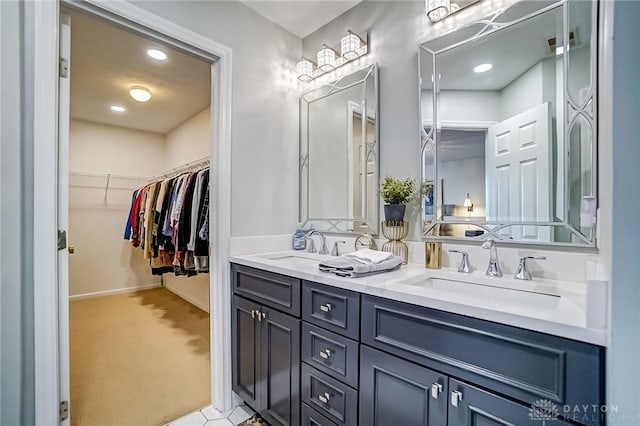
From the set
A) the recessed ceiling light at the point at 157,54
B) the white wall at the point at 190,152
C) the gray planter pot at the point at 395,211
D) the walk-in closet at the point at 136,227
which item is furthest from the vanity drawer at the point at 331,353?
the white wall at the point at 190,152

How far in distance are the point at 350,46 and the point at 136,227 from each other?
3223mm

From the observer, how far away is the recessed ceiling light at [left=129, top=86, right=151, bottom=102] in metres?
2.92

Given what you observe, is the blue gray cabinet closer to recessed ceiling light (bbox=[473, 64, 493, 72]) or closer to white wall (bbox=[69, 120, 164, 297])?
recessed ceiling light (bbox=[473, 64, 493, 72])

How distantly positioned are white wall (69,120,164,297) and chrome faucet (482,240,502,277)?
15.5 ft

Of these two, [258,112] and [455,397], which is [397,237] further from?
[258,112]

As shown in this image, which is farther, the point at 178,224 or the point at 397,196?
the point at 178,224

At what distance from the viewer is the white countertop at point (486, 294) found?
71cm

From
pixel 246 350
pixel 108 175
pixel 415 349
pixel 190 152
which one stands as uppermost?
pixel 190 152

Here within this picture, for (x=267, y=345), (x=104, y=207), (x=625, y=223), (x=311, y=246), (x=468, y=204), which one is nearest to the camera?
(x=625, y=223)

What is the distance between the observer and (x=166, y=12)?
153 cm

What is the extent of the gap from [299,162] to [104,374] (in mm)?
2073

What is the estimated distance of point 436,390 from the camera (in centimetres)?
89

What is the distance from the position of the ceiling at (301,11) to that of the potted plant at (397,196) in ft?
4.06

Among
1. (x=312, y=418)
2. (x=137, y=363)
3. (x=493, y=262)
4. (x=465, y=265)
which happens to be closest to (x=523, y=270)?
(x=493, y=262)
